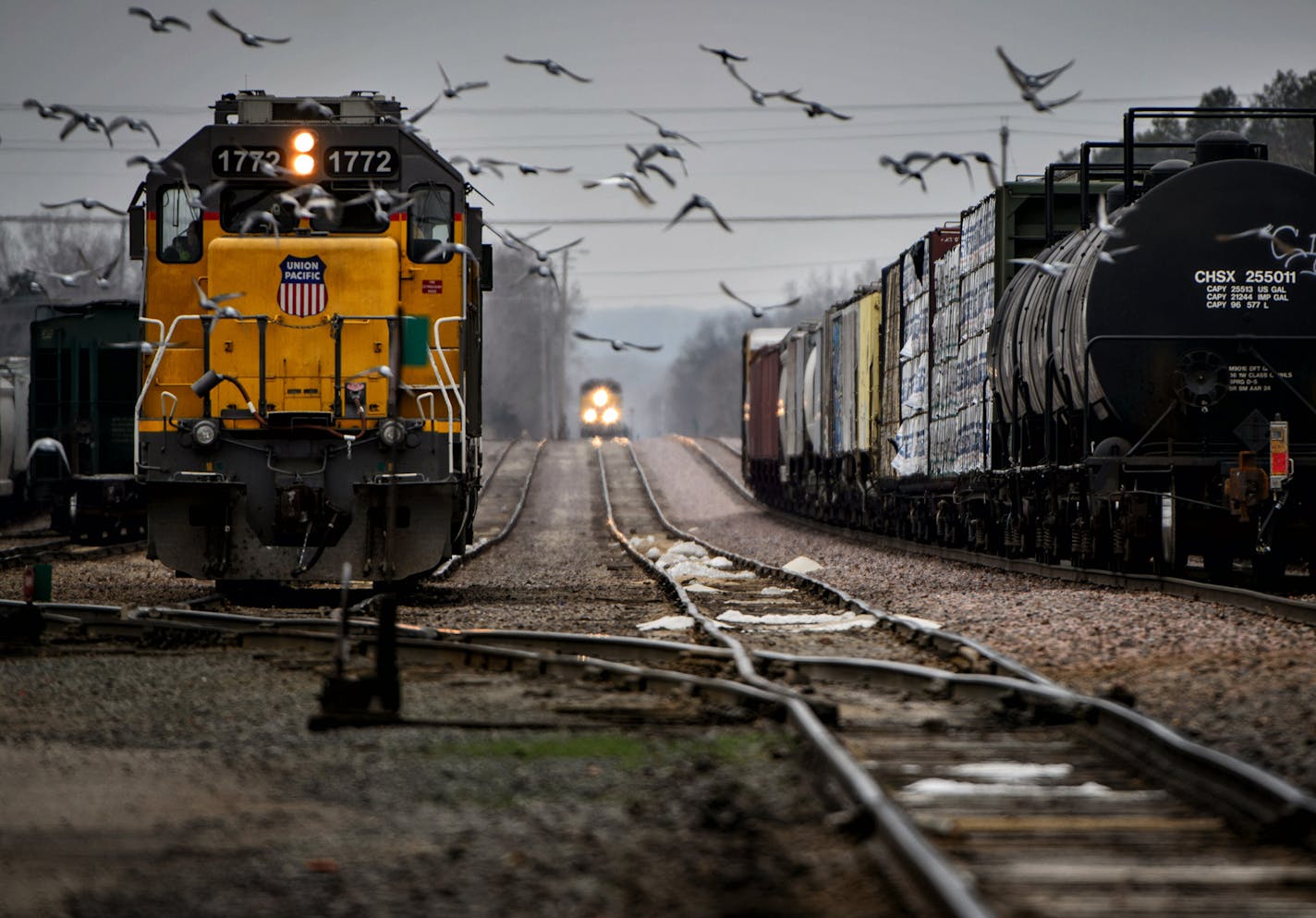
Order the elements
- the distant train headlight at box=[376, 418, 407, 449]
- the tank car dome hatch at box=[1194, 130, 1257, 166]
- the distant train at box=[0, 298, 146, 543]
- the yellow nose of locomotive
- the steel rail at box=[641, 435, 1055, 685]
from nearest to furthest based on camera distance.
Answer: the steel rail at box=[641, 435, 1055, 685] < the distant train headlight at box=[376, 418, 407, 449] < the yellow nose of locomotive < the tank car dome hatch at box=[1194, 130, 1257, 166] < the distant train at box=[0, 298, 146, 543]

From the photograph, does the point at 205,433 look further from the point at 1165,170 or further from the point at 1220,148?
the point at 1220,148

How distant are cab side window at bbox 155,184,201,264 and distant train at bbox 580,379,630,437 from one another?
65.9 meters

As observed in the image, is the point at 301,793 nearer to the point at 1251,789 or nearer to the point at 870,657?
the point at 1251,789

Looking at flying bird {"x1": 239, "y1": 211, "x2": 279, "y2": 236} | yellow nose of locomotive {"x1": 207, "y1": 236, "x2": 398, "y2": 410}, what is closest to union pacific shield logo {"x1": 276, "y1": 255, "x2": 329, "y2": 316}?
yellow nose of locomotive {"x1": 207, "y1": 236, "x2": 398, "y2": 410}

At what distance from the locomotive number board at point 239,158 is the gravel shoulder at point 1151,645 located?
20.3 feet

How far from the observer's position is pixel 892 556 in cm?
2330

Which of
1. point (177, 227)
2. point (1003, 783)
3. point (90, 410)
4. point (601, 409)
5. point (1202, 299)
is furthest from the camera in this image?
point (601, 409)

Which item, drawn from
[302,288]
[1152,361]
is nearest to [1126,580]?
[1152,361]

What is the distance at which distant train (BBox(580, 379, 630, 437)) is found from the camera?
79938 mm

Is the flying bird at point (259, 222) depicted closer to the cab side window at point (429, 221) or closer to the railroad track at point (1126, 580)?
the cab side window at point (429, 221)

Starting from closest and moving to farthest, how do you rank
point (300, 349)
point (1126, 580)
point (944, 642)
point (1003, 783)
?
point (1003, 783), point (944, 642), point (300, 349), point (1126, 580)

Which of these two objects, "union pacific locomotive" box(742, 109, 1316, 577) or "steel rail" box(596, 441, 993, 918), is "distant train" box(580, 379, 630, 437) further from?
"steel rail" box(596, 441, 993, 918)

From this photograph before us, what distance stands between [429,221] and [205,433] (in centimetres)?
249

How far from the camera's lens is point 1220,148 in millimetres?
15469
